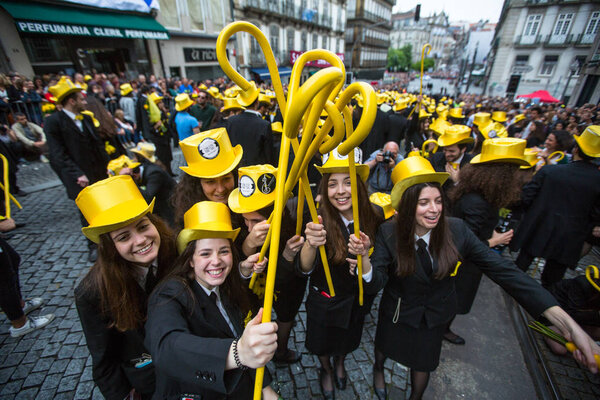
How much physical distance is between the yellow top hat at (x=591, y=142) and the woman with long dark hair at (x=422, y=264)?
2.17 meters

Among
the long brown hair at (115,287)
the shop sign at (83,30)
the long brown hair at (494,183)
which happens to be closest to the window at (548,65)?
the shop sign at (83,30)

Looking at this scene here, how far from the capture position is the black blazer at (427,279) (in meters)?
2.13

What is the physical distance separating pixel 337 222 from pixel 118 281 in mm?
1622

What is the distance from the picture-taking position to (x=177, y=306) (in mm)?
1498

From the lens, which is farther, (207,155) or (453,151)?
(453,151)

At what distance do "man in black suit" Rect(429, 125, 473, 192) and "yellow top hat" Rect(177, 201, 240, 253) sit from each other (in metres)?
3.52

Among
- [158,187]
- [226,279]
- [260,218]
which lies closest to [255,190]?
[260,218]

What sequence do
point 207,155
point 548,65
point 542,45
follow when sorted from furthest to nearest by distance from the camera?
point 548,65
point 542,45
point 207,155

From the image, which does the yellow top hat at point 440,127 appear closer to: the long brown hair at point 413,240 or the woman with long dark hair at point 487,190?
the woman with long dark hair at point 487,190

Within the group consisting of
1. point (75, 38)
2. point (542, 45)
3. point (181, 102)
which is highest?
point (542, 45)

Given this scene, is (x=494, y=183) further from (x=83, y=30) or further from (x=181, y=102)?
(x=83, y=30)

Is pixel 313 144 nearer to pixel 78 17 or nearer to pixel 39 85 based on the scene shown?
pixel 39 85

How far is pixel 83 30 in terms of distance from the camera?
1260 centimetres

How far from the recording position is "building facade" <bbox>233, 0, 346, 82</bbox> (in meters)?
24.0
